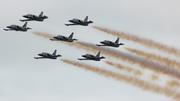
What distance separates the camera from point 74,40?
140 m

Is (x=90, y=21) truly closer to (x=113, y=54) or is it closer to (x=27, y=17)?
(x=113, y=54)

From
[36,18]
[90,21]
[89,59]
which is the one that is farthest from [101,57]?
[36,18]

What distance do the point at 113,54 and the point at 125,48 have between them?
18.3 feet

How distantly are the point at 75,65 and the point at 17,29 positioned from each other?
1011 inches

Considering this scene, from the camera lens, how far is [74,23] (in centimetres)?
14300

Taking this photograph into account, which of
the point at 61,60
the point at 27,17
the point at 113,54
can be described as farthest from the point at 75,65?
the point at 27,17

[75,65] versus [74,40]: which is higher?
[74,40]

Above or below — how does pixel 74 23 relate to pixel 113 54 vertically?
above

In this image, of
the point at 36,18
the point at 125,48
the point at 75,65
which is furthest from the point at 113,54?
the point at 36,18

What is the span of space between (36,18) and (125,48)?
35.1 metres

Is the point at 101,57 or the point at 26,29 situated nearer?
the point at 101,57

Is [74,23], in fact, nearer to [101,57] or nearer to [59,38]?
[59,38]

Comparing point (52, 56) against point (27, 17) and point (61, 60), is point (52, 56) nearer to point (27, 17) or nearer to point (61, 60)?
point (61, 60)

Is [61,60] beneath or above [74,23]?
beneath
